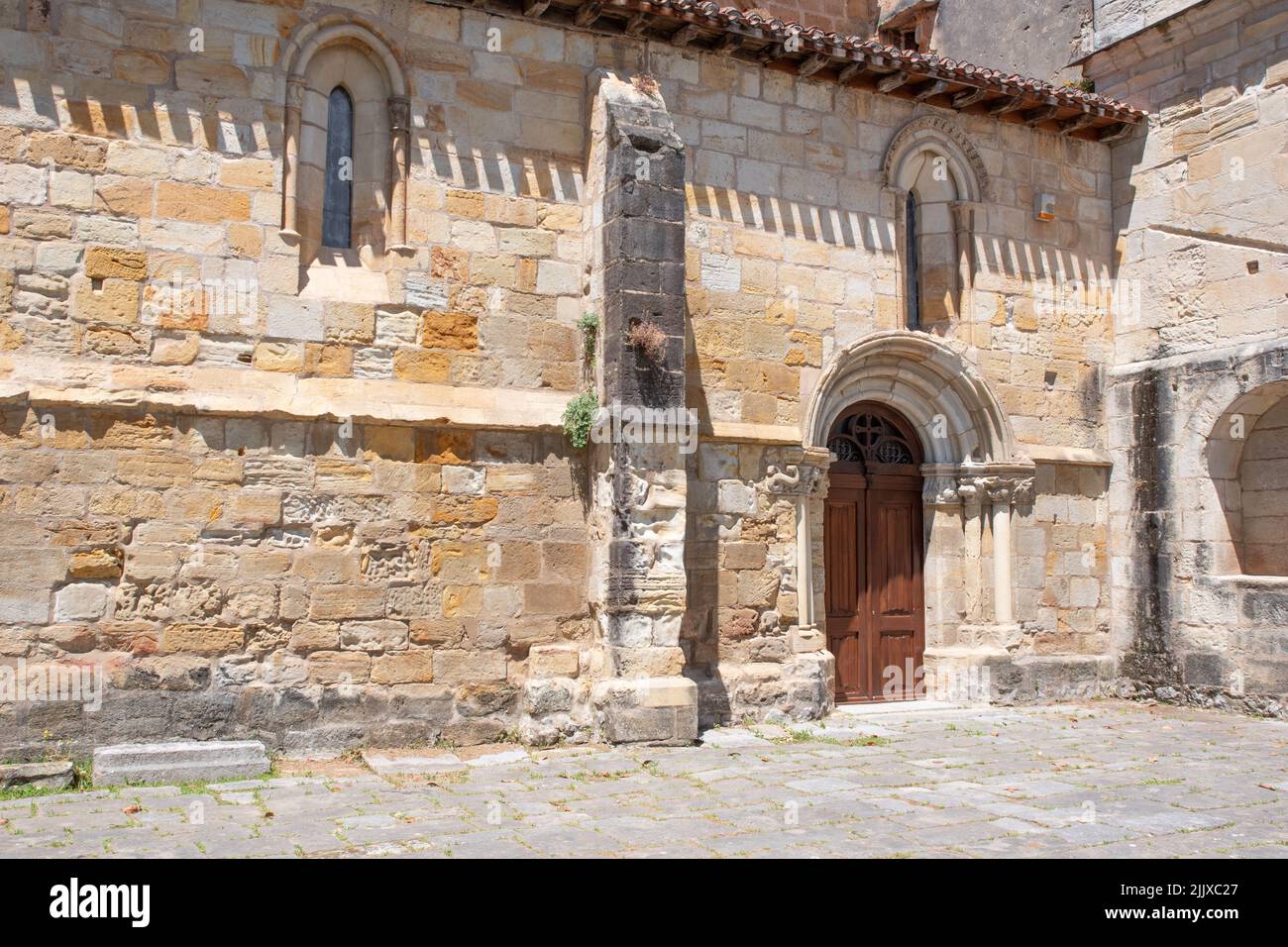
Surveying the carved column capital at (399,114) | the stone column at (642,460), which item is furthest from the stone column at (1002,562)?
the carved column capital at (399,114)

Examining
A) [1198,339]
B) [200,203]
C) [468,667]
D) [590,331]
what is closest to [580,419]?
[590,331]

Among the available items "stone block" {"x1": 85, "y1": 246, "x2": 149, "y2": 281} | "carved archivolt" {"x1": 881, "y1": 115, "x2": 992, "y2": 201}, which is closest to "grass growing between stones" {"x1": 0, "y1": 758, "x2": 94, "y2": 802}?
"stone block" {"x1": 85, "y1": 246, "x2": 149, "y2": 281}

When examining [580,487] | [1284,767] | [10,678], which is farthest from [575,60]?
[1284,767]

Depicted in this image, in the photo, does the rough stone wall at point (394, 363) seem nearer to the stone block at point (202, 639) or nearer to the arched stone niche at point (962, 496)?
the stone block at point (202, 639)

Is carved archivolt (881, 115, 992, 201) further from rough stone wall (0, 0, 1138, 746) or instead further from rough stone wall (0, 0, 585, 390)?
rough stone wall (0, 0, 585, 390)

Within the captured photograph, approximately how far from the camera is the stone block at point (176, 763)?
23.5ft

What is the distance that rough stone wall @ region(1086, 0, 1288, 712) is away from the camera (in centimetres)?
1060

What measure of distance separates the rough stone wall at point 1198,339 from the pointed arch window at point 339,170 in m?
7.50

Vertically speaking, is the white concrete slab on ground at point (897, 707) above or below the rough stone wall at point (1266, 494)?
below

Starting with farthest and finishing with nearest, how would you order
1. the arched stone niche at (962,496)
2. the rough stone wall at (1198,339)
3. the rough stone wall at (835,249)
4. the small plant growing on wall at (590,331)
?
the arched stone niche at (962,496) < the rough stone wall at (1198,339) < the rough stone wall at (835,249) < the small plant growing on wall at (590,331)

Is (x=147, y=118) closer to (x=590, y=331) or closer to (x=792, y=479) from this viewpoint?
(x=590, y=331)

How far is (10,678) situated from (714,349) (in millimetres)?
5569

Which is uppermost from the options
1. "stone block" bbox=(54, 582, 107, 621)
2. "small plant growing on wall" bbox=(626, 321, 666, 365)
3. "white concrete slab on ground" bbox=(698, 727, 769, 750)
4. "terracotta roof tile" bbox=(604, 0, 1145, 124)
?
"terracotta roof tile" bbox=(604, 0, 1145, 124)

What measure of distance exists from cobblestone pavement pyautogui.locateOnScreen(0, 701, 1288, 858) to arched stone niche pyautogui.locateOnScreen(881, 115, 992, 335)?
413cm
